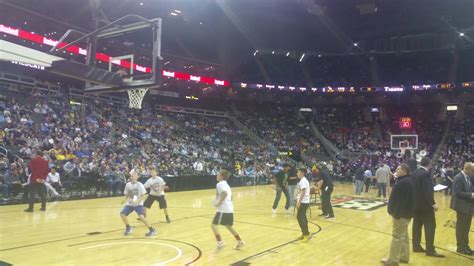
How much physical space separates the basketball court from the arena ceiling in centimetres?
1100

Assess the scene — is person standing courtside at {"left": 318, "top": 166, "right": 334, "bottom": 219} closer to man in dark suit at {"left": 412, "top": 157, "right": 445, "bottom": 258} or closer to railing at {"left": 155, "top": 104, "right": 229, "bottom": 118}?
man in dark suit at {"left": 412, "top": 157, "right": 445, "bottom": 258}

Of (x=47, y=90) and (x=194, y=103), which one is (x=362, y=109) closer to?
(x=194, y=103)

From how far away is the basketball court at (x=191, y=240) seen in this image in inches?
261

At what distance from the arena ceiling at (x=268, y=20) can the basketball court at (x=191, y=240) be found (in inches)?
433

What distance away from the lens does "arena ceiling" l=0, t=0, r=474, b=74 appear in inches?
838

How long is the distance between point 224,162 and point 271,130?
38.5 feet

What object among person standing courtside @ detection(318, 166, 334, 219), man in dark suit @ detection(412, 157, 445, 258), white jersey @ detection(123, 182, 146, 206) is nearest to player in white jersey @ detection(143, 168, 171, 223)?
white jersey @ detection(123, 182, 146, 206)

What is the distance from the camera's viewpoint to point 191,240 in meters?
8.13

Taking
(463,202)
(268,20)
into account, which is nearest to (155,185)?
(463,202)

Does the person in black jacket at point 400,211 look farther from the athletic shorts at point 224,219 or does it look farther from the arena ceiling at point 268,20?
the arena ceiling at point 268,20

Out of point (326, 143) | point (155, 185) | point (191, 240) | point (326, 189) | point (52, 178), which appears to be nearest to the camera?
point (191, 240)

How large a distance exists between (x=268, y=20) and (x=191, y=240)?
21.0m

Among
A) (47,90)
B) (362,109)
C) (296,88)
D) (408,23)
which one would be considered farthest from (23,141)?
(362,109)

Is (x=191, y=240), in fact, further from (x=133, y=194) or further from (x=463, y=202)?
(x=463, y=202)
